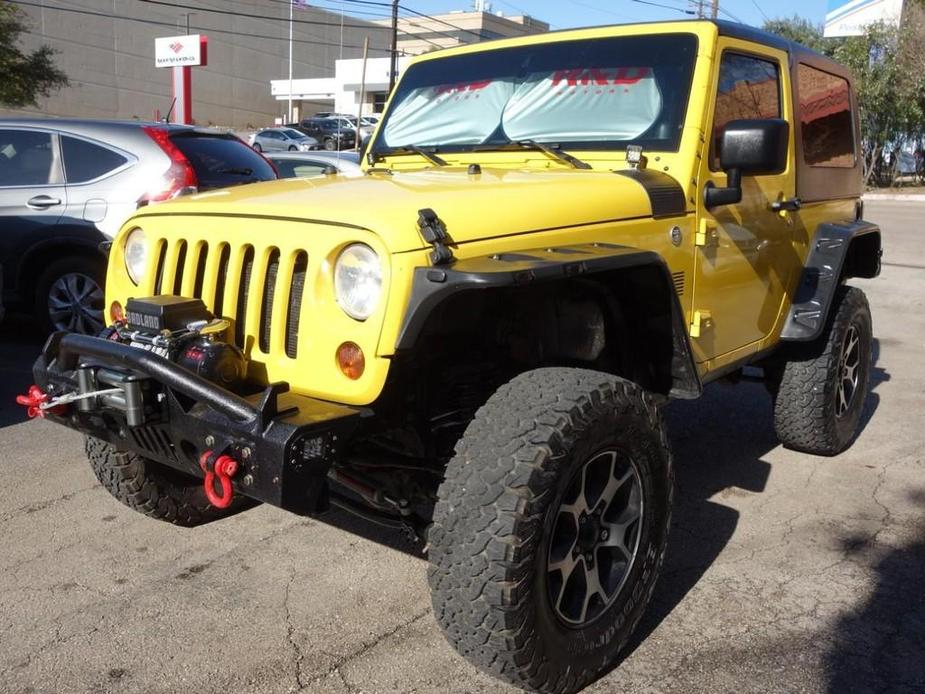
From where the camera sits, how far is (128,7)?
51062 mm

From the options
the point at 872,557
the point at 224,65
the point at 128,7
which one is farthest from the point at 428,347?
the point at 224,65

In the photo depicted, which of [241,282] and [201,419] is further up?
[241,282]

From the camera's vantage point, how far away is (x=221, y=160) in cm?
713

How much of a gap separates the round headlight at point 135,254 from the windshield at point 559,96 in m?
1.46

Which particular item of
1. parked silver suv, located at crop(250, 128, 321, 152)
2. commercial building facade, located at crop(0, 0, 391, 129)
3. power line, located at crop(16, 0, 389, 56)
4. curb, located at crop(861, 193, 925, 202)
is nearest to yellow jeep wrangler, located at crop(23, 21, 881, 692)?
curb, located at crop(861, 193, 925, 202)

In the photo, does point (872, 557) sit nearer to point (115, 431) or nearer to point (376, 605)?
point (376, 605)

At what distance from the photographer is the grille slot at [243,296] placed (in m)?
2.84

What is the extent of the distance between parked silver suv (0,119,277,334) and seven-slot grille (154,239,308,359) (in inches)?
155

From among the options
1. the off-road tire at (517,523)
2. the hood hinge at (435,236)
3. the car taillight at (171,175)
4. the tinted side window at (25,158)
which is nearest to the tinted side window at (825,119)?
the off-road tire at (517,523)

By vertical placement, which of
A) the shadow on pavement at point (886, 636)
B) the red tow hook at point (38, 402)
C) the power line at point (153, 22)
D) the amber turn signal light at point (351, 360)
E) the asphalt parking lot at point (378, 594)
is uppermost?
the power line at point (153, 22)

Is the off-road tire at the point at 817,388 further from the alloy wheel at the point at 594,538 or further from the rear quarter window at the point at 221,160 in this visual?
the rear quarter window at the point at 221,160

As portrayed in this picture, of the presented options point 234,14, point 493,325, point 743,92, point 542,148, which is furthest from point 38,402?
point 234,14

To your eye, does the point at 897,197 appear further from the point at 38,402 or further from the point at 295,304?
the point at 38,402

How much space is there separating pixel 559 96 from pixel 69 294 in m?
4.56
